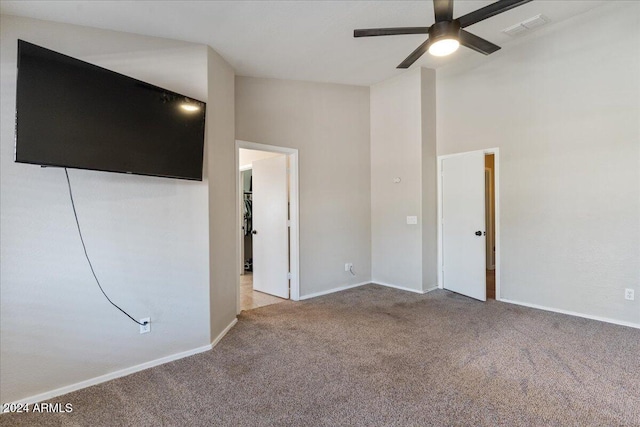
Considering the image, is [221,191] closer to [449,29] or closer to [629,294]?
[449,29]

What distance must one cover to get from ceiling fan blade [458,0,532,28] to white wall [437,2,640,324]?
6.90 feet

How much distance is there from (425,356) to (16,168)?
3.28m

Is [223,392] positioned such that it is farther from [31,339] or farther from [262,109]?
[262,109]

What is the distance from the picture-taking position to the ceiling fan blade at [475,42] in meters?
2.33

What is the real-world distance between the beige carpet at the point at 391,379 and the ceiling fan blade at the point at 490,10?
8.18 feet

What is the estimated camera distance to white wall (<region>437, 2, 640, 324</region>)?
3.20 meters

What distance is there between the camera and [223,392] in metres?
2.20

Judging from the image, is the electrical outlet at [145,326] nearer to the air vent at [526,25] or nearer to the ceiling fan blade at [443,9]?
the ceiling fan blade at [443,9]

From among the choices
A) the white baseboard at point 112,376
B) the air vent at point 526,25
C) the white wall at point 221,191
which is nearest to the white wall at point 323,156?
the white wall at point 221,191

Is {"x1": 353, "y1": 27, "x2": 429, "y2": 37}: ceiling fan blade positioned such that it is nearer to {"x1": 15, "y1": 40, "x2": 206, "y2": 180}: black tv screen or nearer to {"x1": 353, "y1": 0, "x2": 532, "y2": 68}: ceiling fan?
{"x1": 353, "y1": 0, "x2": 532, "y2": 68}: ceiling fan

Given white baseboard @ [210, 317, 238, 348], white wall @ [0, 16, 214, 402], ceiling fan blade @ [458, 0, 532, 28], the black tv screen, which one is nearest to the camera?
the black tv screen

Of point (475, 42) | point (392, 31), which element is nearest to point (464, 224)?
point (475, 42)

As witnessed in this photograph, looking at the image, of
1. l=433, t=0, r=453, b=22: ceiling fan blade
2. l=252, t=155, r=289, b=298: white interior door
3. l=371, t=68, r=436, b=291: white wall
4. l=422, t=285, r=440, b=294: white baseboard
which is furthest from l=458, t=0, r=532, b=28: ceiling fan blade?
l=422, t=285, r=440, b=294: white baseboard

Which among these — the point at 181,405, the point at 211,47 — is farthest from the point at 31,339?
the point at 211,47
